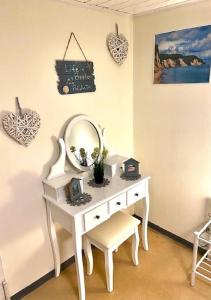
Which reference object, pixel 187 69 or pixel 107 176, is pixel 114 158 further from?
pixel 187 69

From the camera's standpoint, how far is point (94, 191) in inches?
69.9

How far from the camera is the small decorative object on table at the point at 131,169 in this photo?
1.93 m

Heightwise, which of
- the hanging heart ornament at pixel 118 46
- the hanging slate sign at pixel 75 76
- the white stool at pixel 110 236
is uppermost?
the hanging heart ornament at pixel 118 46

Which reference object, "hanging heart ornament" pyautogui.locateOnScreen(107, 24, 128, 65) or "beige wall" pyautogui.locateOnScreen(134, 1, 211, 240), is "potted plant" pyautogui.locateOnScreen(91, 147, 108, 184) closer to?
"beige wall" pyautogui.locateOnScreen(134, 1, 211, 240)

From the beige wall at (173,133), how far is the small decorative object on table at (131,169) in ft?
1.34

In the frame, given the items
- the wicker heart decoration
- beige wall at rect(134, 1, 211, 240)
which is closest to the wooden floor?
beige wall at rect(134, 1, 211, 240)

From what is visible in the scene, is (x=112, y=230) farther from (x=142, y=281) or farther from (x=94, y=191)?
(x=142, y=281)

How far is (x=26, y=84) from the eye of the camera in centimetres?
154

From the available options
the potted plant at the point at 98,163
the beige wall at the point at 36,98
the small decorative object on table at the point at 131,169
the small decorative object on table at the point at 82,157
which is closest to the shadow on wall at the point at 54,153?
the beige wall at the point at 36,98

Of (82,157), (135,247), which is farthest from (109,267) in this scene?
(82,157)

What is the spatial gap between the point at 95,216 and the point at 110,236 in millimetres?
262

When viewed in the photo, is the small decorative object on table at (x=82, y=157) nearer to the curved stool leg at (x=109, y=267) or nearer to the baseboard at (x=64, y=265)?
the curved stool leg at (x=109, y=267)

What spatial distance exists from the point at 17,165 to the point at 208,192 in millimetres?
1550

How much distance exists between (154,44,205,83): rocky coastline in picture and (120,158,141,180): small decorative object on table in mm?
768
